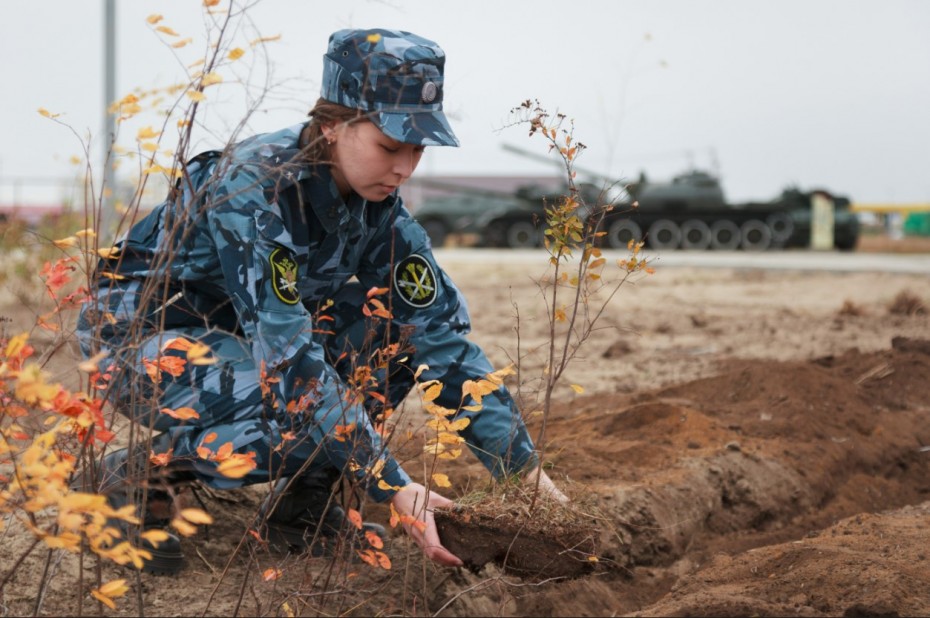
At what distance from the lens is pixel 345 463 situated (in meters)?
2.71

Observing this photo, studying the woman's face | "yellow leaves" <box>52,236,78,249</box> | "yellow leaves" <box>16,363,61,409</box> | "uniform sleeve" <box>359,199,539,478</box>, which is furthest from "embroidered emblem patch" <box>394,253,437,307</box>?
"yellow leaves" <box>16,363,61,409</box>

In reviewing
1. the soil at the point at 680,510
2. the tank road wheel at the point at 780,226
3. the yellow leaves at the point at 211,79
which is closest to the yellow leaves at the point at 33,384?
the soil at the point at 680,510

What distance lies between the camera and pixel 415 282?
3350mm

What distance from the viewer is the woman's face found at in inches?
112

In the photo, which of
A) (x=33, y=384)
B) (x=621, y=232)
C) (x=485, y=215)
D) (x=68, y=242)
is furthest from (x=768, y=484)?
(x=485, y=215)

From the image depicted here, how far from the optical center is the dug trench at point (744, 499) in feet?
9.20

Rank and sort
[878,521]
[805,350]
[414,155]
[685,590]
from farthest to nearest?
[805,350] → [878,521] → [685,590] → [414,155]

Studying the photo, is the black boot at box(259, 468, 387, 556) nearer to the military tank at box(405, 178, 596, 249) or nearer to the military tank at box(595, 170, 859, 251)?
the military tank at box(405, 178, 596, 249)

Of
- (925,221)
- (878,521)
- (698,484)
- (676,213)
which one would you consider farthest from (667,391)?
(925,221)

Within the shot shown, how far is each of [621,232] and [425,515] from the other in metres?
21.5

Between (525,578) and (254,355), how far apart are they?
0.84 m

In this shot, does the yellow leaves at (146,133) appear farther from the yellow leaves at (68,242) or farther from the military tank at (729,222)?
the military tank at (729,222)

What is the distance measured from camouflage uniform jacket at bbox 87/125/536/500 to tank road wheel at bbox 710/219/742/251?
70.6ft

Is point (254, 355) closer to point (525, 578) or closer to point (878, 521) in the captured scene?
point (525, 578)
